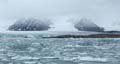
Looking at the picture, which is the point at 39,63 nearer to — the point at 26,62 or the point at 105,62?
the point at 26,62

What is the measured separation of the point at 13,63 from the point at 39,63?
1972 millimetres

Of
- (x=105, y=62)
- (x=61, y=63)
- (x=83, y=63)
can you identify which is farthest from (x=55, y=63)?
(x=105, y=62)

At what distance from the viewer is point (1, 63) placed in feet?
75.3

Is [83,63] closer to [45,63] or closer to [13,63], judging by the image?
[45,63]

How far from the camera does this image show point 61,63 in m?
23.0

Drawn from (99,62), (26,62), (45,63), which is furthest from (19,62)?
(99,62)

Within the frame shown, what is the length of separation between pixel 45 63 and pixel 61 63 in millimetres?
1218

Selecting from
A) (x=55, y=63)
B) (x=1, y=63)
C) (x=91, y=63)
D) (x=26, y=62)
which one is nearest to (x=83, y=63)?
(x=91, y=63)

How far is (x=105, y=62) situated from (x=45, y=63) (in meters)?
4.66

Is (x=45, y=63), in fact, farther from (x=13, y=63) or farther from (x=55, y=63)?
(x=13, y=63)

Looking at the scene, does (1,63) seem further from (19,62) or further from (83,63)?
(83,63)

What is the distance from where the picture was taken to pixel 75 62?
23750 mm

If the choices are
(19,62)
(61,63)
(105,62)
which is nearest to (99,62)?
(105,62)

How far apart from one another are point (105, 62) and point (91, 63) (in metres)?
1.25
